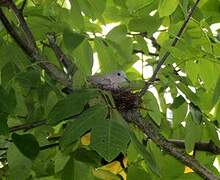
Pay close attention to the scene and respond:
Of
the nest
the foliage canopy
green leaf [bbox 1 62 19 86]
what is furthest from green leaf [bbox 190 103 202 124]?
green leaf [bbox 1 62 19 86]

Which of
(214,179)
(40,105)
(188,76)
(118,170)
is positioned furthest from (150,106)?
(214,179)

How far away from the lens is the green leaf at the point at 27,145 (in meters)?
1.26

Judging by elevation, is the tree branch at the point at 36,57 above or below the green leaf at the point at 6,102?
above

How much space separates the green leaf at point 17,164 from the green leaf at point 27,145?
97 millimetres

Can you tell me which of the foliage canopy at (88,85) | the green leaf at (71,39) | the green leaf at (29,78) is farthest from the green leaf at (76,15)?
the green leaf at (29,78)

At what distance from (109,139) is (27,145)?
0.29 meters

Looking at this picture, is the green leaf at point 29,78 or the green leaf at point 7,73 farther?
the green leaf at point 7,73

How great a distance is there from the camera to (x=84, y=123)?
3.71ft

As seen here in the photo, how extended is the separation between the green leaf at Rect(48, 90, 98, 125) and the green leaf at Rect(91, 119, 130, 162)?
0.34ft

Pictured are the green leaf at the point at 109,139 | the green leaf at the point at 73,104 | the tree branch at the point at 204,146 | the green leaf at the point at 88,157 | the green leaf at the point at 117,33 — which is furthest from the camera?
the tree branch at the point at 204,146

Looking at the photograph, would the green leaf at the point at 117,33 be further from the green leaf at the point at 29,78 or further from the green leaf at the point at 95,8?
the green leaf at the point at 29,78

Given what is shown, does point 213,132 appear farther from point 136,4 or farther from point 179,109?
point 136,4

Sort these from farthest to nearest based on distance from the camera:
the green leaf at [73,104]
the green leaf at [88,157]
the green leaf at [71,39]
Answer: the green leaf at [88,157] < the green leaf at [71,39] < the green leaf at [73,104]

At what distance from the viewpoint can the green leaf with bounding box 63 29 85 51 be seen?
1.31 m
